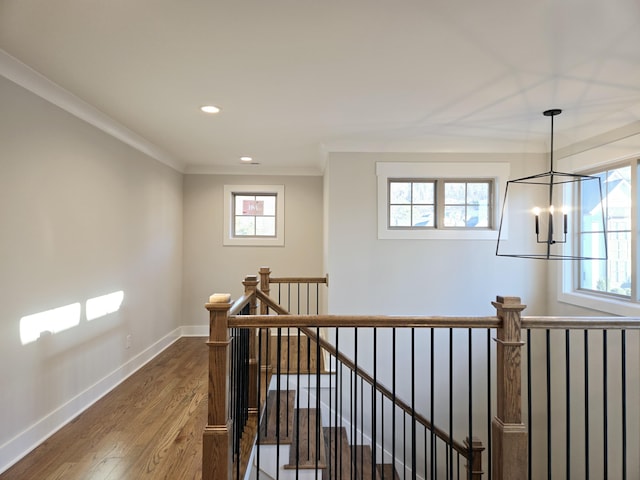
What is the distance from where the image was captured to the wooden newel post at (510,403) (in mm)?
1652

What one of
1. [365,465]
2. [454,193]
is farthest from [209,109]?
[365,465]

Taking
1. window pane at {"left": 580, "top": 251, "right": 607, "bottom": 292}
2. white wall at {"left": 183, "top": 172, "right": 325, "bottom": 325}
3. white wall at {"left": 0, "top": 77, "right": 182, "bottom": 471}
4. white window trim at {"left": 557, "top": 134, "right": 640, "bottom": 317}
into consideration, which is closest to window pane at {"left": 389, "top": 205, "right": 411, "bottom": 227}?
white wall at {"left": 183, "top": 172, "right": 325, "bottom": 325}

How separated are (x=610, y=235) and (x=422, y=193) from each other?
175 centimetres

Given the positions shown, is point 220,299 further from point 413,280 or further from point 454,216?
point 454,216

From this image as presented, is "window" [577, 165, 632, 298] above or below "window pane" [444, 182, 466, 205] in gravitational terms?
below

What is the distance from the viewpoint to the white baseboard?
6.89 feet

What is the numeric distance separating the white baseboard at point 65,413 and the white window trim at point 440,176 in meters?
2.90

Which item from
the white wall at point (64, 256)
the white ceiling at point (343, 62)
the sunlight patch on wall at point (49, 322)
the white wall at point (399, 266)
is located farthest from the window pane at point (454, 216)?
the sunlight patch on wall at point (49, 322)

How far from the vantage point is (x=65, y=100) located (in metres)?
2.53

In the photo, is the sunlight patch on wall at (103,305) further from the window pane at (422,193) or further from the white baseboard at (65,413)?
the window pane at (422,193)

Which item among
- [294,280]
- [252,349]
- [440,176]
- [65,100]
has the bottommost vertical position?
[252,349]

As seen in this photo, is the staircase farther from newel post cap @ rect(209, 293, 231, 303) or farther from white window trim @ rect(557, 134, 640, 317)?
white window trim @ rect(557, 134, 640, 317)

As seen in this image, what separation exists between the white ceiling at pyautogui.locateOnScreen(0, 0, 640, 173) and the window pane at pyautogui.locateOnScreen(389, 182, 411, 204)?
0.69m

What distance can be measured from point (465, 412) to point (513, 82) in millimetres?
3266
